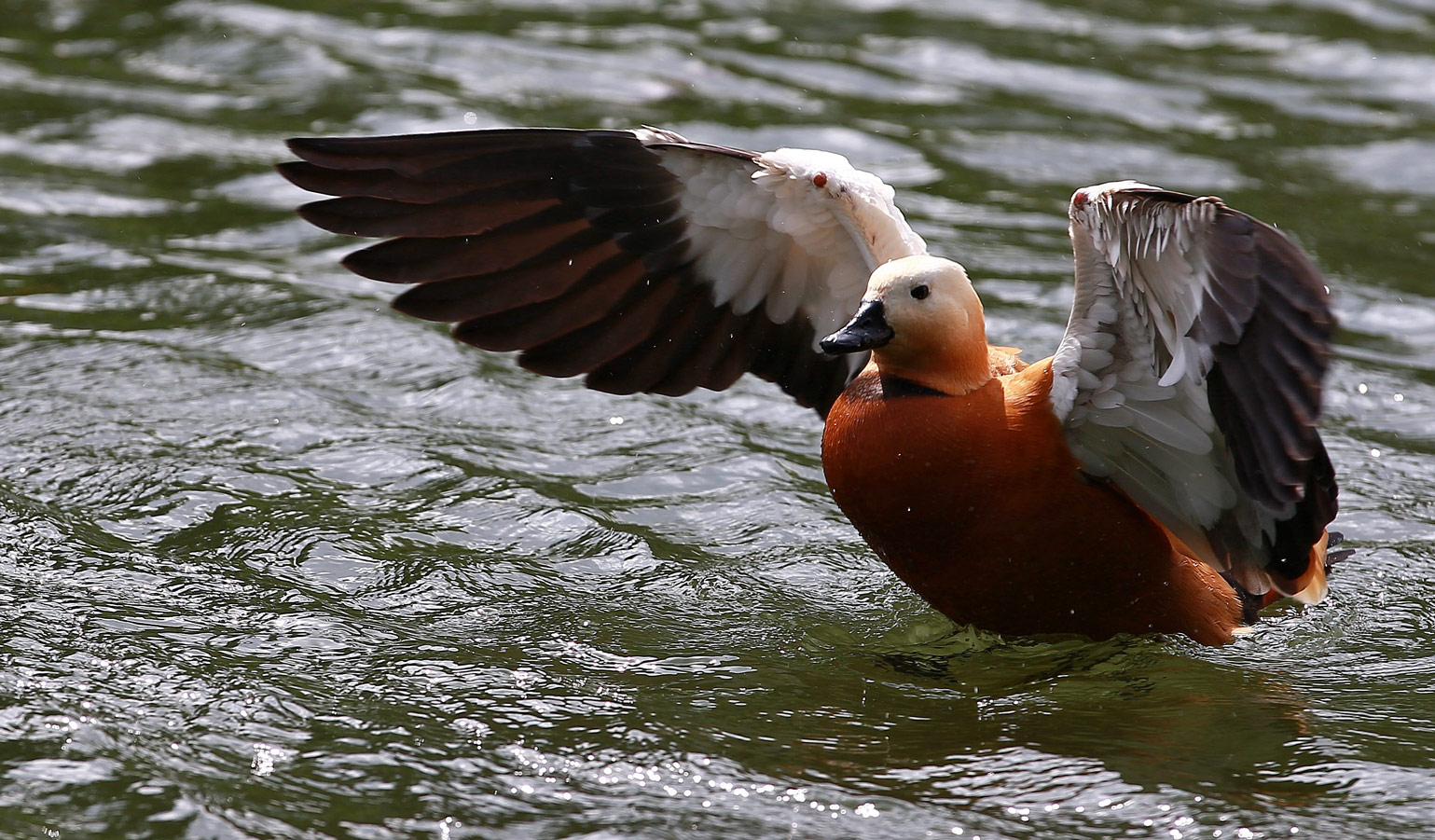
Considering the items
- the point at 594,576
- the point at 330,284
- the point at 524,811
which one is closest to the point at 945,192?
the point at 330,284

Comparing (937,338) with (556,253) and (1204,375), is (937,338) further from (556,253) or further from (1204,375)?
(556,253)

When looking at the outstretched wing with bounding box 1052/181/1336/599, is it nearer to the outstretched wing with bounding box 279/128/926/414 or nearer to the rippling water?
the rippling water

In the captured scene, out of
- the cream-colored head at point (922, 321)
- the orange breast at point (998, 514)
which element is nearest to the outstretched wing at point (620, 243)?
the cream-colored head at point (922, 321)

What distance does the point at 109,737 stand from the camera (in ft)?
12.1

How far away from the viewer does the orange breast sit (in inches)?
173

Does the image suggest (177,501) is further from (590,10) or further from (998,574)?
(590,10)

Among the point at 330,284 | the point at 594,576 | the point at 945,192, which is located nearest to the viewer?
the point at 594,576

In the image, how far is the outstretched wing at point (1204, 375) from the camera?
12.1ft

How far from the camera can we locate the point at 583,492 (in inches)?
220

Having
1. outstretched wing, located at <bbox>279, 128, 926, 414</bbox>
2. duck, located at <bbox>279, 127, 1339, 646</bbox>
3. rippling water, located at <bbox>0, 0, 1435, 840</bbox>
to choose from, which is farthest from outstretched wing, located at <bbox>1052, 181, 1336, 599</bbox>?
outstretched wing, located at <bbox>279, 128, 926, 414</bbox>

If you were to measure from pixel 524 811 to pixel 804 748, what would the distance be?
710 millimetres

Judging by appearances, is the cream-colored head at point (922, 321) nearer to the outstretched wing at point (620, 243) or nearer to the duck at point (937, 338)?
the duck at point (937, 338)

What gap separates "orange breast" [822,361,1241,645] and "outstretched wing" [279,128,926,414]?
0.65 metres

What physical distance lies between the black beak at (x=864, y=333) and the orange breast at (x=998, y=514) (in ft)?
0.61
